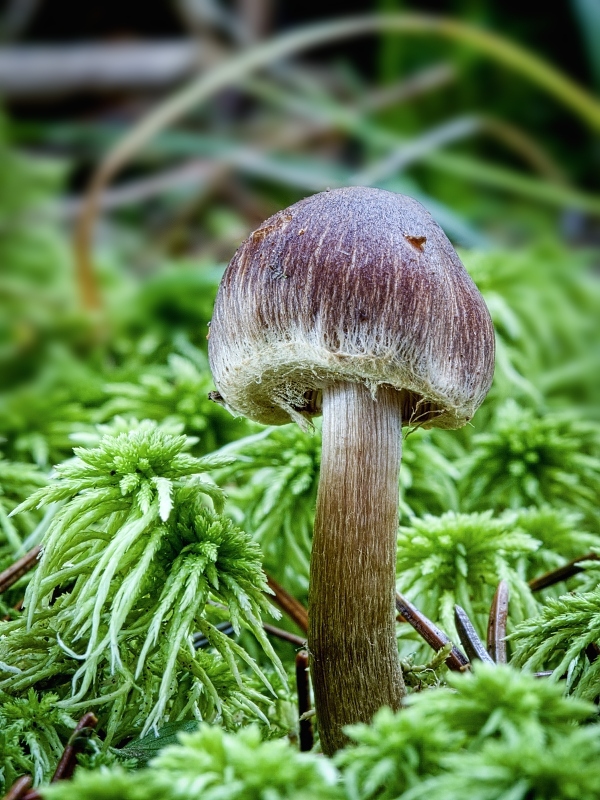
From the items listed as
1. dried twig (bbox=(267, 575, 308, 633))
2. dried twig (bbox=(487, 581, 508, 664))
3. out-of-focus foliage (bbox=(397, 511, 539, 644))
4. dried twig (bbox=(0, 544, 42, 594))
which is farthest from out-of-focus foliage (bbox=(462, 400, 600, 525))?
dried twig (bbox=(0, 544, 42, 594))

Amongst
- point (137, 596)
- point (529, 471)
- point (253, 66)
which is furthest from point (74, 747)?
point (253, 66)

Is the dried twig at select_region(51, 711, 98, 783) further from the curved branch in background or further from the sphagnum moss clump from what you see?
the curved branch in background

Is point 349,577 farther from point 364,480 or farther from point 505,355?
point 505,355

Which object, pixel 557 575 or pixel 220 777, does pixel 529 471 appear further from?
pixel 220 777

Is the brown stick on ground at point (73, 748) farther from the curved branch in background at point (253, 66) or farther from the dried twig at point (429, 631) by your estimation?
the curved branch in background at point (253, 66)

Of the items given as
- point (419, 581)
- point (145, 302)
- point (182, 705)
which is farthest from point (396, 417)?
point (145, 302)

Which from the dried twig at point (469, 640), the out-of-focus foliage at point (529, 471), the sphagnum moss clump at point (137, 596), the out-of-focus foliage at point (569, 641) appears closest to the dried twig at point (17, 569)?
the sphagnum moss clump at point (137, 596)

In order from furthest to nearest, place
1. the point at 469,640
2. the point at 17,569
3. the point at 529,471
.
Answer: the point at 529,471, the point at 17,569, the point at 469,640
